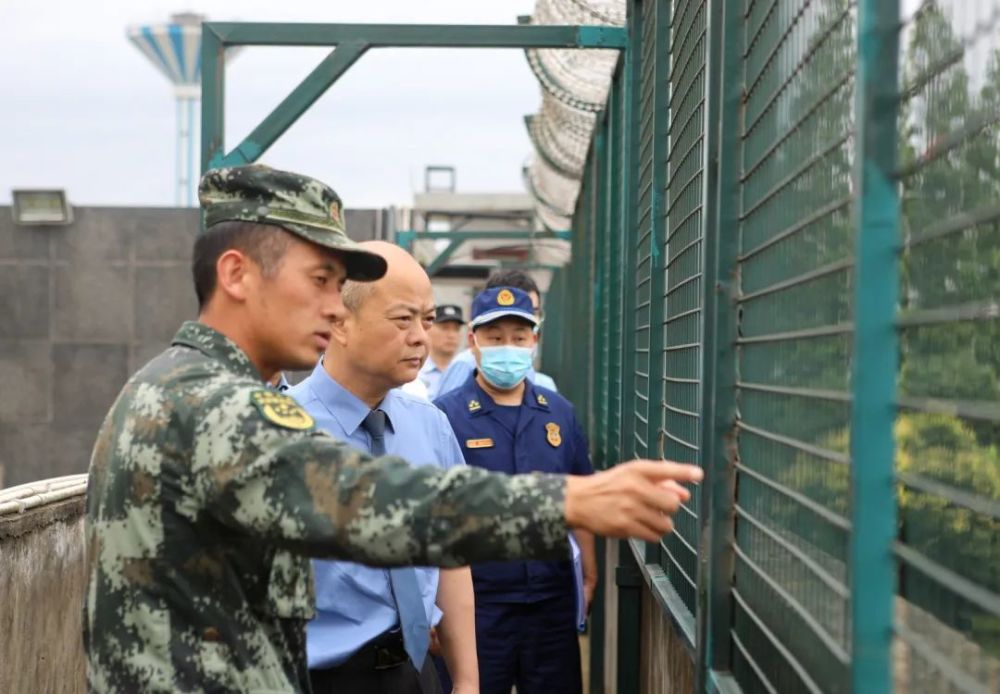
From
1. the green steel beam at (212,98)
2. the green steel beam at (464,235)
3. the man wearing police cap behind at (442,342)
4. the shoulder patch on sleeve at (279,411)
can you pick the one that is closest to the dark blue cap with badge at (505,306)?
the green steel beam at (212,98)

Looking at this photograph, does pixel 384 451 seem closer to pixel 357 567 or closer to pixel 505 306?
pixel 357 567

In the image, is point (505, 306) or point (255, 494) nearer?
point (255, 494)

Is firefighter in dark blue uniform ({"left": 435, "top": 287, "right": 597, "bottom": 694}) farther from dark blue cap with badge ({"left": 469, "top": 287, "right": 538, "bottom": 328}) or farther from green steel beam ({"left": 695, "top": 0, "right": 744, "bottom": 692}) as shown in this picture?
green steel beam ({"left": 695, "top": 0, "right": 744, "bottom": 692})

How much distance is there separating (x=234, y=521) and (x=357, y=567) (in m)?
1.49

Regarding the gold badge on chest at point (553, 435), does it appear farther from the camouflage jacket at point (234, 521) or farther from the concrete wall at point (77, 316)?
the concrete wall at point (77, 316)

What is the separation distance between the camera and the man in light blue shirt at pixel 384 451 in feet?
11.4

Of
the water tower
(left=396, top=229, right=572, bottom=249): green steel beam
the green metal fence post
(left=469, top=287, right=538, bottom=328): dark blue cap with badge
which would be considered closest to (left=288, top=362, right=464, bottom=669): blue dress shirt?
the green metal fence post

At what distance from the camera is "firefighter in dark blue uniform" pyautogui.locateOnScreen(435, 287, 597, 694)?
5.32 metres

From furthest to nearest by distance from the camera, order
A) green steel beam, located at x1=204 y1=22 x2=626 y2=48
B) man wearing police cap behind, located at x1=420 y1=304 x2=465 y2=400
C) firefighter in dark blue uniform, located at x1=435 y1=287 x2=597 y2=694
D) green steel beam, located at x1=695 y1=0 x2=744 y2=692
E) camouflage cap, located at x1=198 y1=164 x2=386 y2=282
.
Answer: man wearing police cap behind, located at x1=420 y1=304 x2=465 y2=400 < green steel beam, located at x1=204 y1=22 x2=626 y2=48 < firefighter in dark blue uniform, located at x1=435 y1=287 x2=597 y2=694 < green steel beam, located at x1=695 y1=0 x2=744 y2=692 < camouflage cap, located at x1=198 y1=164 x2=386 y2=282

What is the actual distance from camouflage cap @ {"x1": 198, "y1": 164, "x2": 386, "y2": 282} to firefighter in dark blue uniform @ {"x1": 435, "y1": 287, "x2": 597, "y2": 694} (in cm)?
303

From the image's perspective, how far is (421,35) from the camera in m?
5.76

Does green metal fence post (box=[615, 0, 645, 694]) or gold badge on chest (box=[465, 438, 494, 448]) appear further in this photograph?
gold badge on chest (box=[465, 438, 494, 448])

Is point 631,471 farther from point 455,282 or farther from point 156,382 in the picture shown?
point 455,282

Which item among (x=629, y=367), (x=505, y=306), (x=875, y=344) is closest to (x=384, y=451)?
(x=629, y=367)
